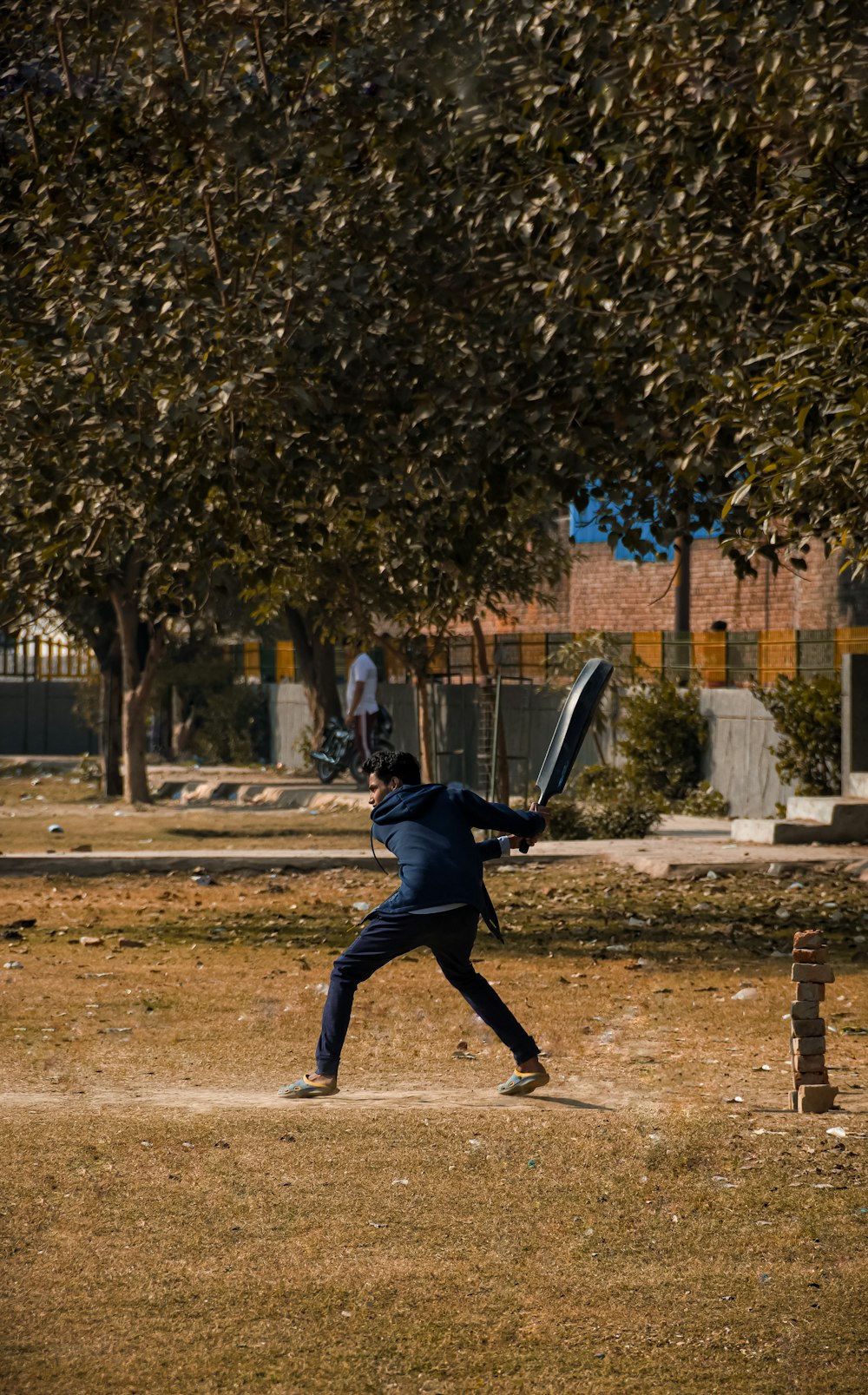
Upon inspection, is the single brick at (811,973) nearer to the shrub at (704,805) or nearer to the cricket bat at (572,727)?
the cricket bat at (572,727)

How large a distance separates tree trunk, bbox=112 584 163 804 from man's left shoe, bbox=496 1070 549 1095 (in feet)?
56.7

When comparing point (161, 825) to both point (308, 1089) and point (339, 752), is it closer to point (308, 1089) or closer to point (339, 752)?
point (339, 752)

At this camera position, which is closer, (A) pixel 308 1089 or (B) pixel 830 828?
(A) pixel 308 1089

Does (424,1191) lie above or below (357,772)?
below

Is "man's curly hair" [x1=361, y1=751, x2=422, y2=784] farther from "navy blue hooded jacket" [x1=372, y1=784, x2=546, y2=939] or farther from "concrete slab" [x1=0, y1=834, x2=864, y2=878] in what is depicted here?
"concrete slab" [x1=0, y1=834, x2=864, y2=878]

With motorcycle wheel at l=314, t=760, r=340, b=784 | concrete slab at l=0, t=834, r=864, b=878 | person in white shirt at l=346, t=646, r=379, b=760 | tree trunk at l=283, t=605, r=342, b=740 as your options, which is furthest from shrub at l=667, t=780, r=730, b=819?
tree trunk at l=283, t=605, r=342, b=740

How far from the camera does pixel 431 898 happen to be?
7250 millimetres

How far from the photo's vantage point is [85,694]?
3569cm

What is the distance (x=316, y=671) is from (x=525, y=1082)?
2409cm

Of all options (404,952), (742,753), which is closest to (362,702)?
(742,753)

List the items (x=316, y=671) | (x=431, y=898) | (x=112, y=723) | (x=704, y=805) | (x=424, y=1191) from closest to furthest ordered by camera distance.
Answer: (x=424, y=1191), (x=431, y=898), (x=704, y=805), (x=112, y=723), (x=316, y=671)

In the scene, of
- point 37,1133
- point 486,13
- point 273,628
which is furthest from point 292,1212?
point 273,628

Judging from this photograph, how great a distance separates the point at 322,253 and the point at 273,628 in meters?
30.8

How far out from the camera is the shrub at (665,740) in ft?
76.4
